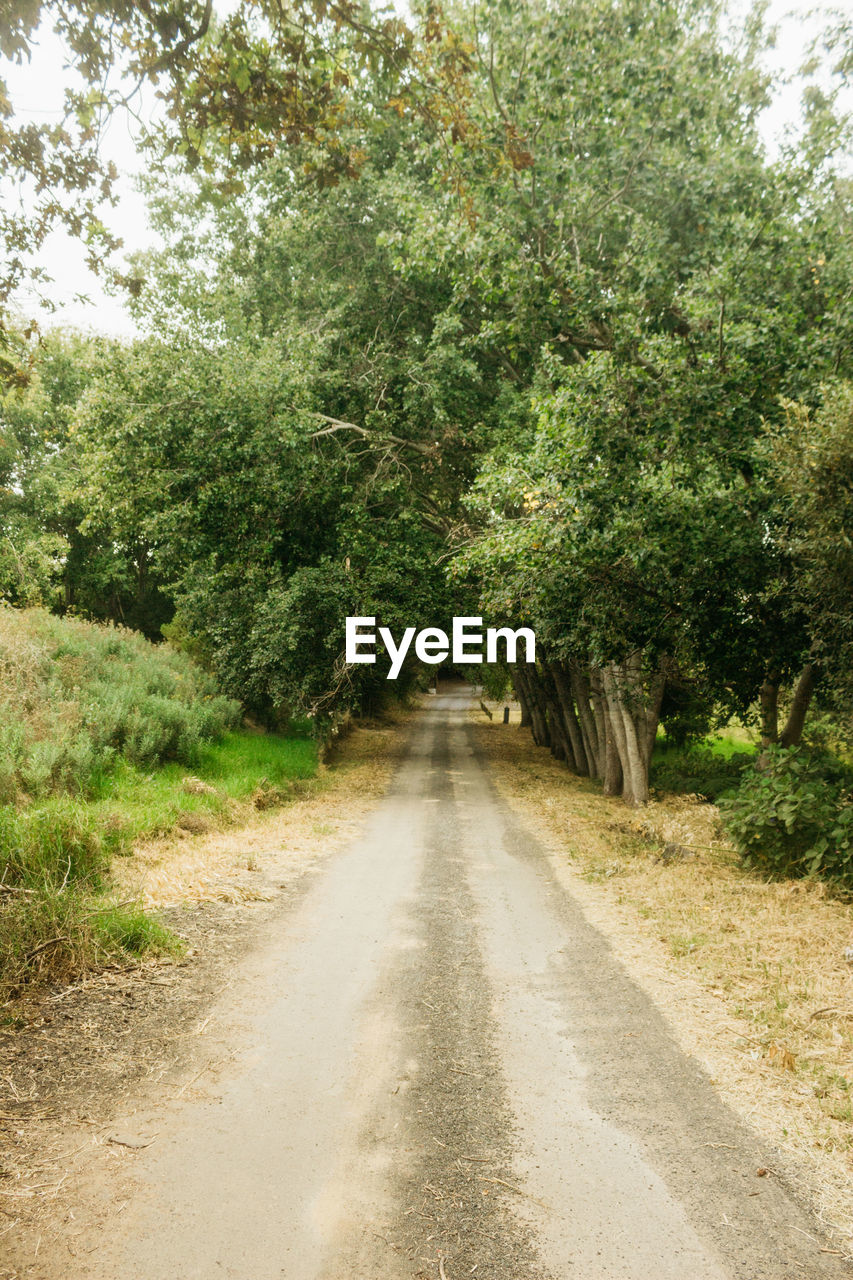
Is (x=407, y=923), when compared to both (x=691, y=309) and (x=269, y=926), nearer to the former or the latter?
(x=269, y=926)

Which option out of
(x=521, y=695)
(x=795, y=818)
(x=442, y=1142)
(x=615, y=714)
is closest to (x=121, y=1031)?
(x=442, y=1142)

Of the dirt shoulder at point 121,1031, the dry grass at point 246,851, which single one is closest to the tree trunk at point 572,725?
the dry grass at point 246,851

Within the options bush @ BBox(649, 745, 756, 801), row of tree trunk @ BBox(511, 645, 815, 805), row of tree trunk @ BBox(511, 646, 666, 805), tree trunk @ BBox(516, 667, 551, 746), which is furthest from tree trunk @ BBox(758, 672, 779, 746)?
tree trunk @ BBox(516, 667, 551, 746)

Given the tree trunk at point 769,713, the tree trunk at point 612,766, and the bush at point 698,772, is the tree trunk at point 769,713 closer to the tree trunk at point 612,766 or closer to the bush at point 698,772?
the bush at point 698,772

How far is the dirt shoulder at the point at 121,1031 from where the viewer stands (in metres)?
3.49

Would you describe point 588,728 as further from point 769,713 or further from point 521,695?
point 521,695

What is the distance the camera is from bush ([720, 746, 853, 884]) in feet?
27.1

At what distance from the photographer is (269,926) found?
7.43 meters

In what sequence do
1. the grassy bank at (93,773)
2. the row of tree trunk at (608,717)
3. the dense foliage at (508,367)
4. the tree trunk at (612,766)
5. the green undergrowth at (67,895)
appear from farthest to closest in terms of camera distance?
the tree trunk at (612,766) → the row of tree trunk at (608,717) → the dense foliage at (508,367) → the grassy bank at (93,773) → the green undergrowth at (67,895)

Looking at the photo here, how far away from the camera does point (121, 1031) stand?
5031 millimetres

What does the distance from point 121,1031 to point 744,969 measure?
4.87m

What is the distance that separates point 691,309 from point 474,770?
14173 millimetres

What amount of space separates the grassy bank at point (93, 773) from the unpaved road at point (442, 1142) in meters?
1.45

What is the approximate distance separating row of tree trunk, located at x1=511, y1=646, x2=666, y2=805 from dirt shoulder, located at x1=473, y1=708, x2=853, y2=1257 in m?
2.34
